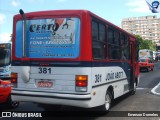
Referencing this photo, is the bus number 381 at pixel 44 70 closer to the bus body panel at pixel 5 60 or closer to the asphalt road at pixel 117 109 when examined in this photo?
the asphalt road at pixel 117 109

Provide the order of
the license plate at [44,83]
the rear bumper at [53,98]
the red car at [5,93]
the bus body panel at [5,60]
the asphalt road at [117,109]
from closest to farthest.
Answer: the rear bumper at [53,98] < the license plate at [44,83] < the asphalt road at [117,109] < the red car at [5,93] < the bus body panel at [5,60]

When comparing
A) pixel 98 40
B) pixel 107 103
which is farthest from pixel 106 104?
pixel 98 40

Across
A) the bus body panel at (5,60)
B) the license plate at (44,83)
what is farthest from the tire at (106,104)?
the bus body panel at (5,60)

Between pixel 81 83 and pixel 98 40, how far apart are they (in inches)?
60.3

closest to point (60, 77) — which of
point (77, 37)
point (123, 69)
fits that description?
point (77, 37)

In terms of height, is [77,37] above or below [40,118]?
above

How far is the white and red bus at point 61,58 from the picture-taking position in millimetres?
8062

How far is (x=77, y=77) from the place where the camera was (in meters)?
8.03

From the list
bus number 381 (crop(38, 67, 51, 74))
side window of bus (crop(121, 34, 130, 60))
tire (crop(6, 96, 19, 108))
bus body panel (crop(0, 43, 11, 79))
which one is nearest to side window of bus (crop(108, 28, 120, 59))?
side window of bus (crop(121, 34, 130, 60))

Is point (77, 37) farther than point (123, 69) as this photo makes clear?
No

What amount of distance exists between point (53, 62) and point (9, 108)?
10.4 feet

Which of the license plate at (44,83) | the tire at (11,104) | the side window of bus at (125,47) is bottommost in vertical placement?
the tire at (11,104)

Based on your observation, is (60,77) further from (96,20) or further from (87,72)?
(96,20)

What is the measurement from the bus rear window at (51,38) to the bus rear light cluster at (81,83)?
59cm
